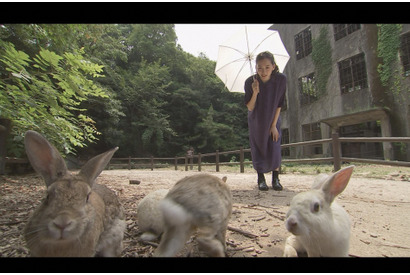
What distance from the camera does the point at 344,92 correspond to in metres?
11.7

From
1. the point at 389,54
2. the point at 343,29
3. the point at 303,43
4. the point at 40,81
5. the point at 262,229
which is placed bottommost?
the point at 262,229

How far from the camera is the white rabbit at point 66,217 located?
72 centimetres

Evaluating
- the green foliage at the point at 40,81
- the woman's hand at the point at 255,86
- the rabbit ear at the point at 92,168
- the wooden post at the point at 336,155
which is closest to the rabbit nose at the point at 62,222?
the rabbit ear at the point at 92,168

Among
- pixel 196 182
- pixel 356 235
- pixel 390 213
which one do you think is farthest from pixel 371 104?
pixel 196 182

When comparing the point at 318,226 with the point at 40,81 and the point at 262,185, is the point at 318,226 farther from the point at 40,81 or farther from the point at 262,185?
the point at 40,81

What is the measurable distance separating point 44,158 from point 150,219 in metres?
0.68

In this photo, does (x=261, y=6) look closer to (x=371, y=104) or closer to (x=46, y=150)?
(x=46, y=150)

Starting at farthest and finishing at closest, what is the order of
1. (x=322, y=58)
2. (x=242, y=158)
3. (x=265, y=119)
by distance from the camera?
(x=322, y=58), (x=242, y=158), (x=265, y=119)

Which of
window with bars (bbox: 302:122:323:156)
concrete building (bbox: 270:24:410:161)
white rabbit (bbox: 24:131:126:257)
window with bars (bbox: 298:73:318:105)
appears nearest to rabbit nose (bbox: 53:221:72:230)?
white rabbit (bbox: 24:131:126:257)

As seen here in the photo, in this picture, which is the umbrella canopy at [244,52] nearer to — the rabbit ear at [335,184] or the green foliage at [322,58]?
the rabbit ear at [335,184]

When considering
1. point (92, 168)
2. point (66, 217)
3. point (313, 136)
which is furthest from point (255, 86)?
point (313, 136)

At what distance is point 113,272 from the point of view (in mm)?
610

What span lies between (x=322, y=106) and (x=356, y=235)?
13468 mm

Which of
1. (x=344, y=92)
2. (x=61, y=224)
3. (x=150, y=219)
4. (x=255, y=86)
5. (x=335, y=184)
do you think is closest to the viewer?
(x=61, y=224)
